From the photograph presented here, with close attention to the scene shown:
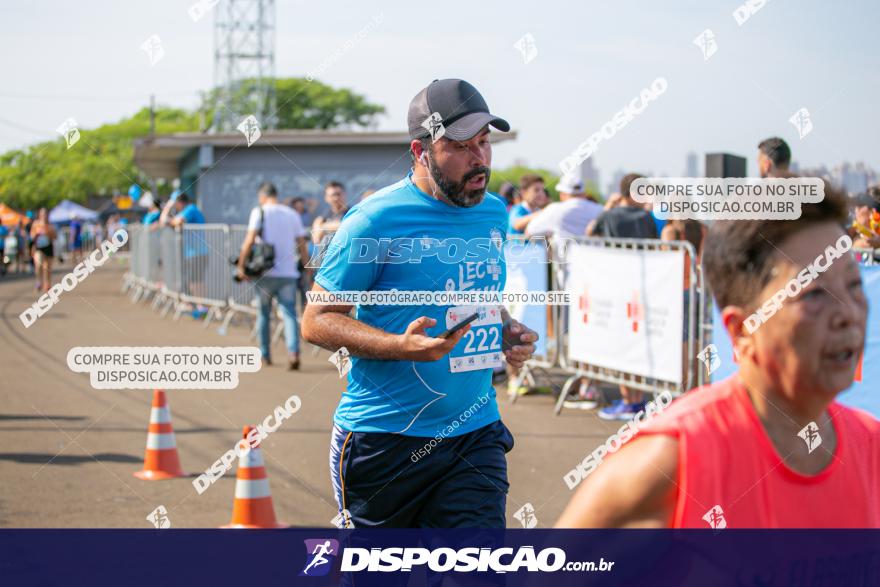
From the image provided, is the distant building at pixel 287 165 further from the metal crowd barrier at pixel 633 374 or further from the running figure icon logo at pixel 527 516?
the running figure icon logo at pixel 527 516

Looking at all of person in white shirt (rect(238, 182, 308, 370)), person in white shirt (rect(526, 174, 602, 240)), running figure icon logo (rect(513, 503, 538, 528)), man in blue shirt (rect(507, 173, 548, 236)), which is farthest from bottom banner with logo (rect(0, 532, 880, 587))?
man in blue shirt (rect(507, 173, 548, 236))

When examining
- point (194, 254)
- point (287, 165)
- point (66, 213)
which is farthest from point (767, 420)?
point (66, 213)

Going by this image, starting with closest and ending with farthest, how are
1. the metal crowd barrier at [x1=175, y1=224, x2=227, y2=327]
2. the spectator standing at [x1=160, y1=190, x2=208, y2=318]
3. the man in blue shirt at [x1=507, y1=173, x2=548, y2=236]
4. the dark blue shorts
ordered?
the dark blue shorts
the man in blue shirt at [x1=507, y1=173, x2=548, y2=236]
the metal crowd barrier at [x1=175, y1=224, x2=227, y2=327]
the spectator standing at [x1=160, y1=190, x2=208, y2=318]

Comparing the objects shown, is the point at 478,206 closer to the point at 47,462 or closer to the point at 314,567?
the point at 314,567

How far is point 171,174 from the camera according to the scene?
140ft

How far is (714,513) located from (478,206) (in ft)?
7.36

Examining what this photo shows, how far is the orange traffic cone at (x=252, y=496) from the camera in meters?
6.06

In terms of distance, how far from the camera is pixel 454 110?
380 centimetres

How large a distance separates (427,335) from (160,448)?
434 cm

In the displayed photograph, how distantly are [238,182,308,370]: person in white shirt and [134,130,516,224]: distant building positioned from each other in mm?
12433

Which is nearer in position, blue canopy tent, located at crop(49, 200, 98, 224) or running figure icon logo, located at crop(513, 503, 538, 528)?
running figure icon logo, located at crop(513, 503, 538, 528)

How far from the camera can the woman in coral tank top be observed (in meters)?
1.83

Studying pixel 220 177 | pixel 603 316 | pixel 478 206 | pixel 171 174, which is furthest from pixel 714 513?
pixel 171 174

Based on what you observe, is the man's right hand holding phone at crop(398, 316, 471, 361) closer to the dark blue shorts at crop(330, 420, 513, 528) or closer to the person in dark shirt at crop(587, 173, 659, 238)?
the dark blue shorts at crop(330, 420, 513, 528)
